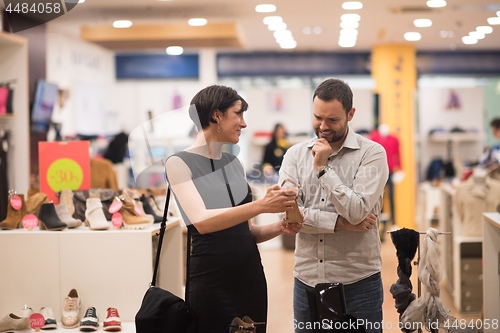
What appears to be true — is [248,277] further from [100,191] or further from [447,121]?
[447,121]

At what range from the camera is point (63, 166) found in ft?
8.71

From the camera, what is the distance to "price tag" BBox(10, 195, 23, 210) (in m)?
2.33

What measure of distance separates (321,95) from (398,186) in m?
6.77

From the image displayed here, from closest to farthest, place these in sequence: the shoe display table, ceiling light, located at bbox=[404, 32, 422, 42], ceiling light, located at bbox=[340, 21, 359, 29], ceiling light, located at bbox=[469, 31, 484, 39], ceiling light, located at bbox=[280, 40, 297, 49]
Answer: the shoe display table < ceiling light, located at bbox=[340, 21, 359, 29] < ceiling light, located at bbox=[469, 31, 484, 39] < ceiling light, located at bbox=[404, 32, 422, 42] < ceiling light, located at bbox=[280, 40, 297, 49]

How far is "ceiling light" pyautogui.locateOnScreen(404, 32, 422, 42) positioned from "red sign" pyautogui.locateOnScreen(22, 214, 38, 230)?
6.39 m

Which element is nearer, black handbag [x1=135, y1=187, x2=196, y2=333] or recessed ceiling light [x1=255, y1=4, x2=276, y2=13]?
black handbag [x1=135, y1=187, x2=196, y2=333]

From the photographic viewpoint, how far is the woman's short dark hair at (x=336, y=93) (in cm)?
158

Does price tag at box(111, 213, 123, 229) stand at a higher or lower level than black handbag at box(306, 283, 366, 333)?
higher

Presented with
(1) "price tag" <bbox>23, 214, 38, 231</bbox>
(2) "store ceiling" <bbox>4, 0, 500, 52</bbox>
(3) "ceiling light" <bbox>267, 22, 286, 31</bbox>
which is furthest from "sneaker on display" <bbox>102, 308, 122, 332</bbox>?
(3) "ceiling light" <bbox>267, 22, 286, 31</bbox>

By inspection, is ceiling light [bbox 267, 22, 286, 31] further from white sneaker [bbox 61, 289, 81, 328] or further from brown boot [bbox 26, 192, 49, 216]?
white sneaker [bbox 61, 289, 81, 328]

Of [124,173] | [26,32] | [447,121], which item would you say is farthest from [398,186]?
[26,32]

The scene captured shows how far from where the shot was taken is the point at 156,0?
17.0 feet

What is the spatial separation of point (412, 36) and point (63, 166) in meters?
6.31

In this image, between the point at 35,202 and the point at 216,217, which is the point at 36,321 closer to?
the point at 35,202
